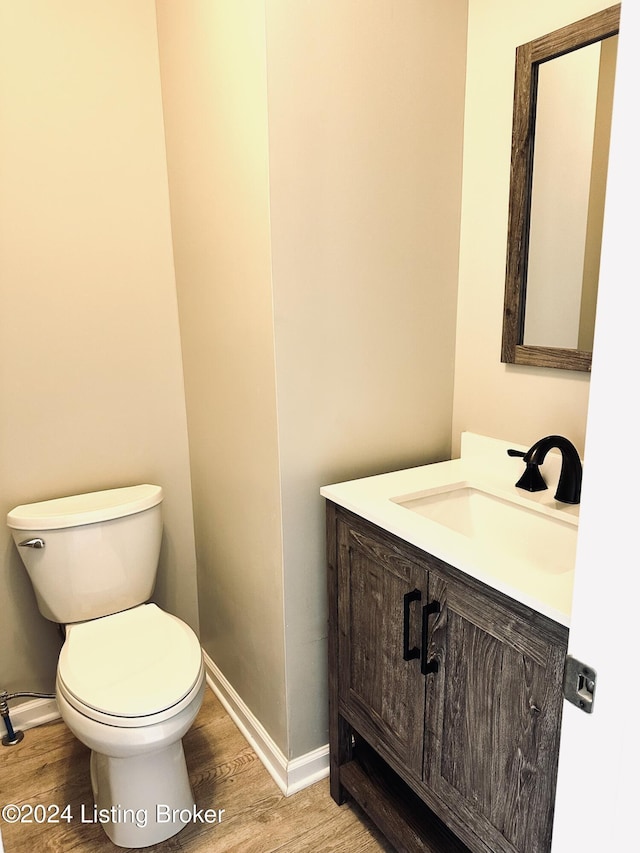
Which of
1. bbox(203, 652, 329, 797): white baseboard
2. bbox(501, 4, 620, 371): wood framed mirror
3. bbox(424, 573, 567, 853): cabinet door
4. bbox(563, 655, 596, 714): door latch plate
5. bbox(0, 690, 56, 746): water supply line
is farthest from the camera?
bbox(0, 690, 56, 746): water supply line

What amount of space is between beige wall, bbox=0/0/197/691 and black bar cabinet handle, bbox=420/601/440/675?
1.20 m

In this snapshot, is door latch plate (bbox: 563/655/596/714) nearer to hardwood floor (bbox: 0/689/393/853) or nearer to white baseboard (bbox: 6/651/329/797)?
hardwood floor (bbox: 0/689/393/853)

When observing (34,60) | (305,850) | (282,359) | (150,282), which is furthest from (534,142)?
(305,850)

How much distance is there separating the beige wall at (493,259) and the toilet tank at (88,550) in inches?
42.0

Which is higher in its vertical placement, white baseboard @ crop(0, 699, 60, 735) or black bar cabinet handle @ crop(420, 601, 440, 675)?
black bar cabinet handle @ crop(420, 601, 440, 675)

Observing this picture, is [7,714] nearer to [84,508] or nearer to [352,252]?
[84,508]

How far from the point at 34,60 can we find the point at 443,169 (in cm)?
121

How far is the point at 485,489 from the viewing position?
157cm

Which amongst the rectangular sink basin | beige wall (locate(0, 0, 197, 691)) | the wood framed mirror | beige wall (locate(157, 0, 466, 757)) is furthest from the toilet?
the wood framed mirror

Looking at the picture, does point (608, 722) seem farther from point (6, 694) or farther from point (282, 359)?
point (6, 694)

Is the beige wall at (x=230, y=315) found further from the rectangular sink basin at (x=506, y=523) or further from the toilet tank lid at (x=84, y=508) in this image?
the rectangular sink basin at (x=506, y=523)

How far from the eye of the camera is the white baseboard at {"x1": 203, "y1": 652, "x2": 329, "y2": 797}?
1.74 meters

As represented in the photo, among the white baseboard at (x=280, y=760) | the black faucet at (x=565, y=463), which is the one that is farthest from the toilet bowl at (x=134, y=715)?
the black faucet at (x=565, y=463)

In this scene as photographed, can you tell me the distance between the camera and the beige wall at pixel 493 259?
4.92 feet
